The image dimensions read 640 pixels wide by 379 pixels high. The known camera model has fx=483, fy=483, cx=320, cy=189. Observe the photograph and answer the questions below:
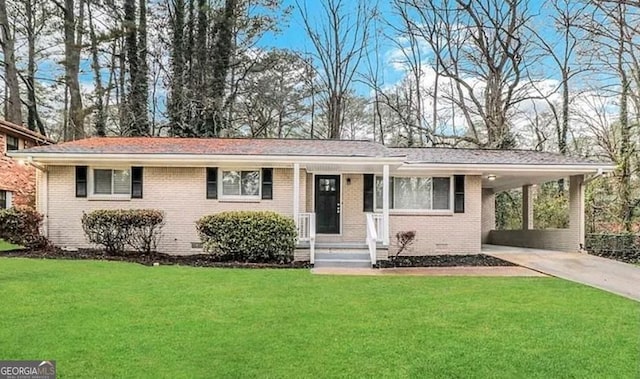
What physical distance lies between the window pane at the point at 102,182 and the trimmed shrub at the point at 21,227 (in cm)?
165

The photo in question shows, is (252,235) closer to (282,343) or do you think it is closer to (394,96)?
(282,343)

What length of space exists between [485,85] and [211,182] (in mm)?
17524

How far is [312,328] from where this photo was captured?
582 cm

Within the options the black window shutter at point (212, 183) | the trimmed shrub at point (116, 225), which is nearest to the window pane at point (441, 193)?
the black window shutter at point (212, 183)

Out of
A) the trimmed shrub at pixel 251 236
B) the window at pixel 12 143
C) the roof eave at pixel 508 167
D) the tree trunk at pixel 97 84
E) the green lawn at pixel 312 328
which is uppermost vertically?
the tree trunk at pixel 97 84

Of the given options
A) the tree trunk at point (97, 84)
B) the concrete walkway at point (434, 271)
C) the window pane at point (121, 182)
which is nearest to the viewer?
the concrete walkway at point (434, 271)

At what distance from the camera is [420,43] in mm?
26906

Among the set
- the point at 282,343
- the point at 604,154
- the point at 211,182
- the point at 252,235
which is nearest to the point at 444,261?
the point at 252,235

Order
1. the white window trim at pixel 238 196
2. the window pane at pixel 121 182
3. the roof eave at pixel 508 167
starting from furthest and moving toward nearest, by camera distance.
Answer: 1. the window pane at pixel 121 182
2. the white window trim at pixel 238 196
3. the roof eave at pixel 508 167

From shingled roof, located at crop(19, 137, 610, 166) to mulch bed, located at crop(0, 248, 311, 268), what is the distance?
2.66 meters

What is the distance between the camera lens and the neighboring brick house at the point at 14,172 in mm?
18038

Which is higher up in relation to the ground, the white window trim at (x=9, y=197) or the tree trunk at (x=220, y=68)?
the tree trunk at (x=220, y=68)

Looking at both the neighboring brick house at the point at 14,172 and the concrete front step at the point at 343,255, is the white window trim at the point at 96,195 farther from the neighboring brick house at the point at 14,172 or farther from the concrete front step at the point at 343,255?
the neighboring brick house at the point at 14,172

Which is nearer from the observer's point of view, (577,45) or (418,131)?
(577,45)
